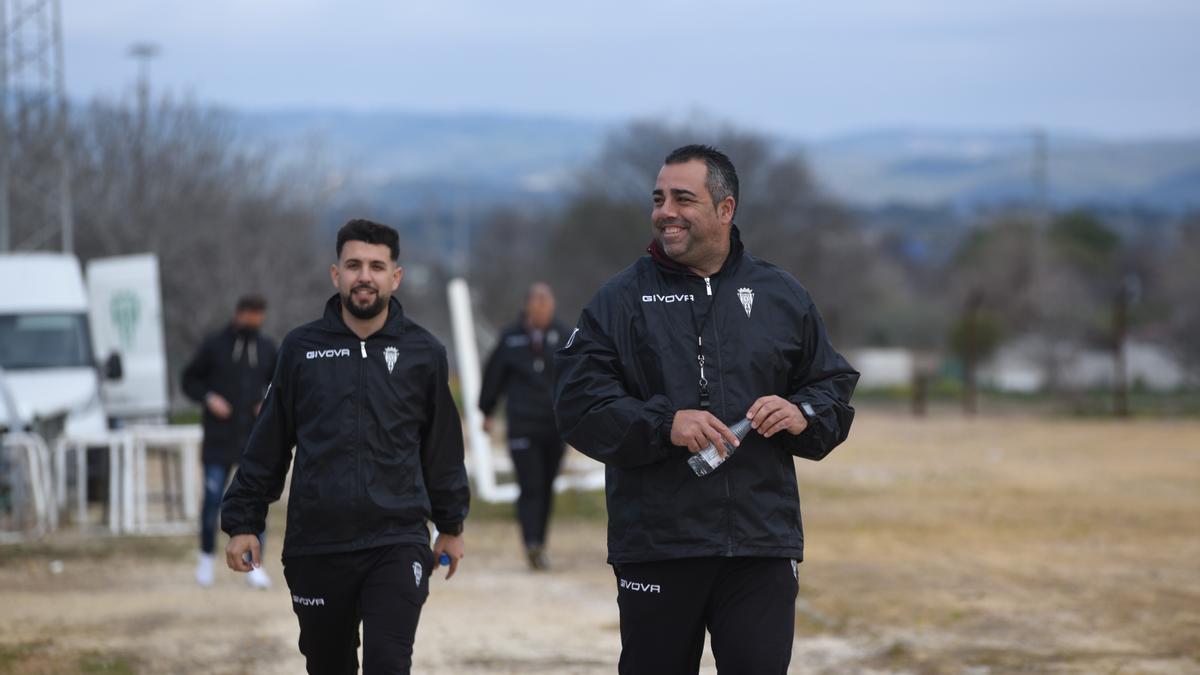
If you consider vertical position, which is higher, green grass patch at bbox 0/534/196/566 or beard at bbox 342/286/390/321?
beard at bbox 342/286/390/321

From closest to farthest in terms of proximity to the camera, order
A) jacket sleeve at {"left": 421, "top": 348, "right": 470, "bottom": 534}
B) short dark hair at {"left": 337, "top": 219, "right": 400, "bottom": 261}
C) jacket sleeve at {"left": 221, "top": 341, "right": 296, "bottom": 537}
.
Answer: jacket sleeve at {"left": 221, "top": 341, "right": 296, "bottom": 537} < short dark hair at {"left": 337, "top": 219, "right": 400, "bottom": 261} < jacket sleeve at {"left": 421, "top": 348, "right": 470, "bottom": 534}

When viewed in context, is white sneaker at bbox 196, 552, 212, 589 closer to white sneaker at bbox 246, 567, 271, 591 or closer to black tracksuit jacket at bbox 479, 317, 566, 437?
white sneaker at bbox 246, 567, 271, 591

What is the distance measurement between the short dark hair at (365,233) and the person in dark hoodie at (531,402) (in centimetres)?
677

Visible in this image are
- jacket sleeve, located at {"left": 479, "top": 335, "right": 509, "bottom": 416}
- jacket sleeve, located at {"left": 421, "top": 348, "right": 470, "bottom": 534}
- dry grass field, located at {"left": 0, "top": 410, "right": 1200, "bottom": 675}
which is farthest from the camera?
jacket sleeve, located at {"left": 479, "top": 335, "right": 509, "bottom": 416}

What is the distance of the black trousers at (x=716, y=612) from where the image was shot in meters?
5.34

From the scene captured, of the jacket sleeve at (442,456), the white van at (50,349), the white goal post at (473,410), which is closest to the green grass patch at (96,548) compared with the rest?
the white van at (50,349)

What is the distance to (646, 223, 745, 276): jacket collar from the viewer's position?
18.1 ft

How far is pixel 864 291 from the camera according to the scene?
275ft

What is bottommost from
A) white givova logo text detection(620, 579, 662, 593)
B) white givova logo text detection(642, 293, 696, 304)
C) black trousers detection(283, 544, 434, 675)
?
black trousers detection(283, 544, 434, 675)

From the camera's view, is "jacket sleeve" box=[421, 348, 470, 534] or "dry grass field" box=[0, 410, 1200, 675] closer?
"jacket sleeve" box=[421, 348, 470, 534]

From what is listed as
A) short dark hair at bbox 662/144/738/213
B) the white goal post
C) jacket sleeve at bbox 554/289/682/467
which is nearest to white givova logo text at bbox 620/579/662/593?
jacket sleeve at bbox 554/289/682/467

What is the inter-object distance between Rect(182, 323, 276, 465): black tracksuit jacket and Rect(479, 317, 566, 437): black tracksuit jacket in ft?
Result: 5.98

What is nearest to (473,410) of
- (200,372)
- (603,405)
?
(200,372)

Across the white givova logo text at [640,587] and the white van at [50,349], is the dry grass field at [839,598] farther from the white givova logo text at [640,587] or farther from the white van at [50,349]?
the white givova logo text at [640,587]
